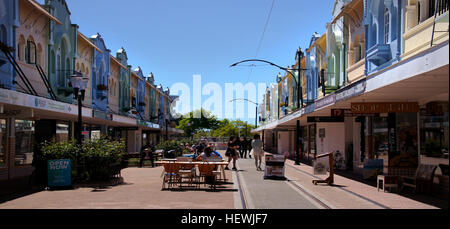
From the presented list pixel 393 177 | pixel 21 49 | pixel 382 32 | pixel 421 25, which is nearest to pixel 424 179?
pixel 393 177

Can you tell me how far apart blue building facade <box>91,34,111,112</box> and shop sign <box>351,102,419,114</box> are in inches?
734

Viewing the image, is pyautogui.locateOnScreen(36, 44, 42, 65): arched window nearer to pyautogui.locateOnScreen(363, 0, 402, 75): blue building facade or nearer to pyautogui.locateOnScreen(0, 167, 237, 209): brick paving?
pyautogui.locateOnScreen(0, 167, 237, 209): brick paving

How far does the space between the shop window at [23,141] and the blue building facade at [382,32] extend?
14447 millimetres

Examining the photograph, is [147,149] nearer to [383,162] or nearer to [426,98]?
[383,162]

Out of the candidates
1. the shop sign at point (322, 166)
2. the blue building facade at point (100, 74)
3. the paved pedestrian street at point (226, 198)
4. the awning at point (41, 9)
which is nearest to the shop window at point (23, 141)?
the awning at point (41, 9)

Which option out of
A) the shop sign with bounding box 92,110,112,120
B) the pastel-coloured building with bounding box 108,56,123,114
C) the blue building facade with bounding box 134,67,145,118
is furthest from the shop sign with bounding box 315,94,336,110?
the blue building facade with bounding box 134,67,145,118

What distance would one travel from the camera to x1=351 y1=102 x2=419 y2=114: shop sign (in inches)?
562

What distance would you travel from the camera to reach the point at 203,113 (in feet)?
317

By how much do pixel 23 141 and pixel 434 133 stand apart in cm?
1586

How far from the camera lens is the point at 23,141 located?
19.8m

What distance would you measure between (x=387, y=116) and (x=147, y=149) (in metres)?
12.5

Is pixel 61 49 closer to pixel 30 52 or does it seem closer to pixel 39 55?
pixel 39 55

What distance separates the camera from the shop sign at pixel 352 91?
12842 mm

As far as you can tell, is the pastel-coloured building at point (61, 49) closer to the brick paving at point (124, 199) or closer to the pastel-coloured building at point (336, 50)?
the brick paving at point (124, 199)
